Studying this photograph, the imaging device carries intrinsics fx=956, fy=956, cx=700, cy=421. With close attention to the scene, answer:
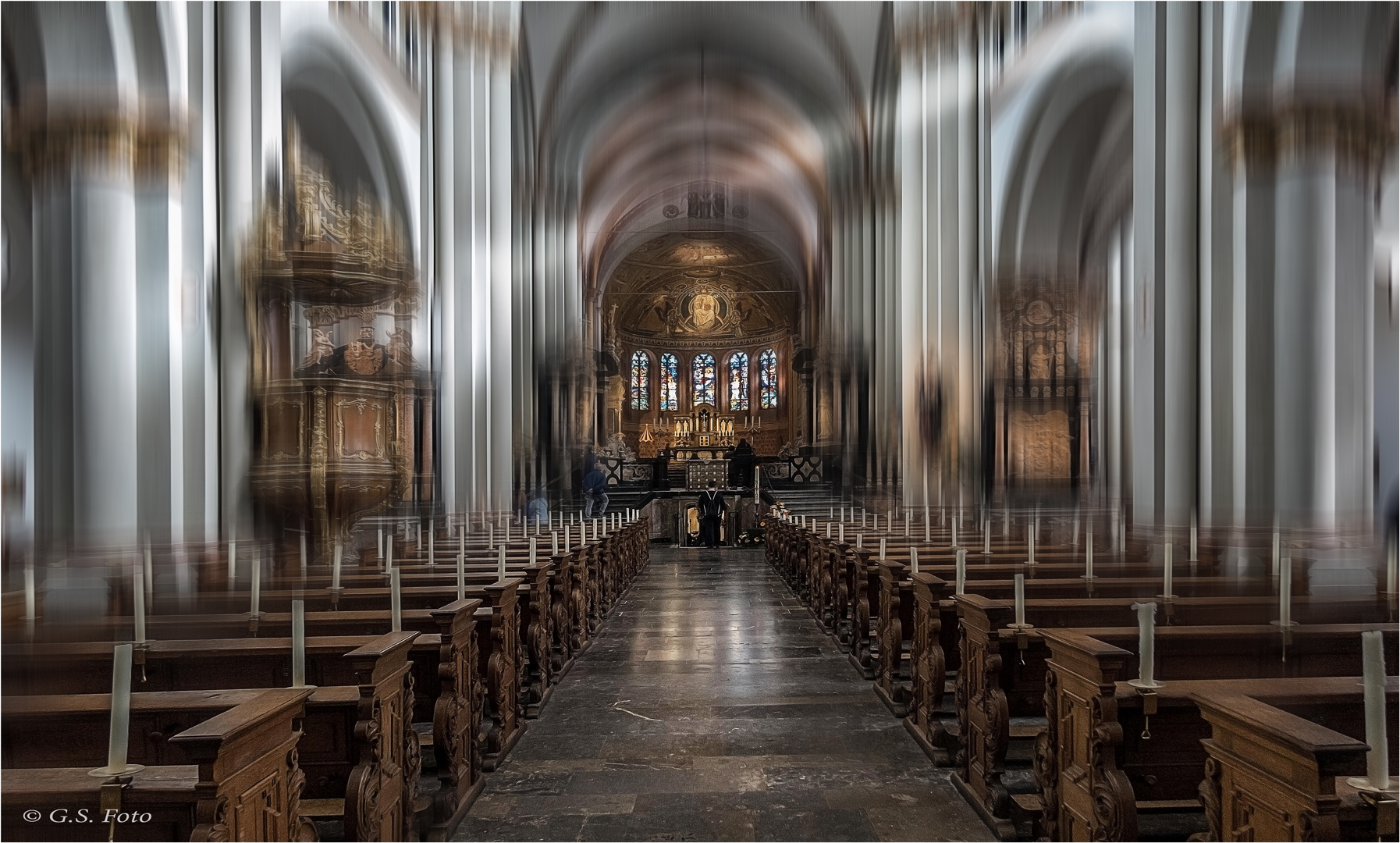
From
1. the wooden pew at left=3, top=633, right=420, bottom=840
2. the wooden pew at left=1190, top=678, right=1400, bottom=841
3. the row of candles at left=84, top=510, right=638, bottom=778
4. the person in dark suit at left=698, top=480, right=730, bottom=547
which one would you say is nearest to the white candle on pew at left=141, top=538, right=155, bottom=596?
the row of candles at left=84, top=510, right=638, bottom=778

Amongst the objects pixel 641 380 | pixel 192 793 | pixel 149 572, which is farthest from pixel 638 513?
pixel 641 380

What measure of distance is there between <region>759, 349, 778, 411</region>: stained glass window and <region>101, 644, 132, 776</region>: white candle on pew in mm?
35948

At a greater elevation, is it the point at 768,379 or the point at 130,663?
the point at 768,379

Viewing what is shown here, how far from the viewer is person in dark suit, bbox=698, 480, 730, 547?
1994 cm

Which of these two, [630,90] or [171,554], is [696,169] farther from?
[171,554]

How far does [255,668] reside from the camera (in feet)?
12.3

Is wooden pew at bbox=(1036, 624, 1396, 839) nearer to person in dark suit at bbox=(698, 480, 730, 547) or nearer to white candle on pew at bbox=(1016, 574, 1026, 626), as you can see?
white candle on pew at bbox=(1016, 574, 1026, 626)

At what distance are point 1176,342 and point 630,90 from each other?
56.2 feet

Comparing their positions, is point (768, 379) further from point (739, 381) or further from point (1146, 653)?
point (1146, 653)

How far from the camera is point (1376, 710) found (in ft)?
6.65

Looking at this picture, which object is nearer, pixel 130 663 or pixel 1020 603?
pixel 130 663

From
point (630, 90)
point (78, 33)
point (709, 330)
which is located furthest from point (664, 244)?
point (78, 33)

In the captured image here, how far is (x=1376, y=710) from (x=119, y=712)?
2700 millimetres

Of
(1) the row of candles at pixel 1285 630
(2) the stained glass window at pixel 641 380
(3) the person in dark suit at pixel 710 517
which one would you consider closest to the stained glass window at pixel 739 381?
(2) the stained glass window at pixel 641 380
